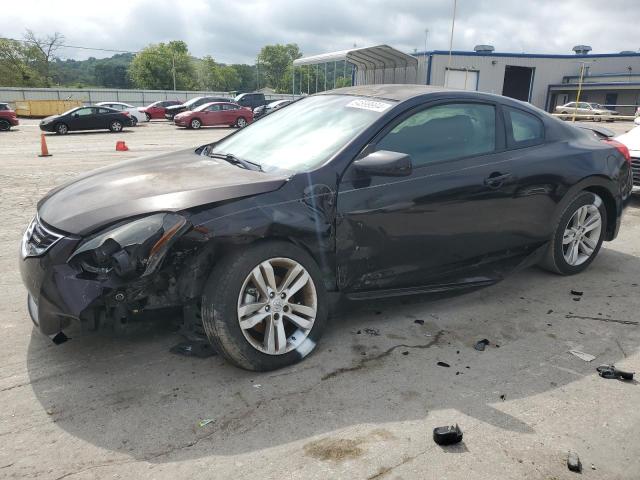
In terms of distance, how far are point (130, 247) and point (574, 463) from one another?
2.35m

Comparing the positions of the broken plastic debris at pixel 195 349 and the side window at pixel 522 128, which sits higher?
the side window at pixel 522 128

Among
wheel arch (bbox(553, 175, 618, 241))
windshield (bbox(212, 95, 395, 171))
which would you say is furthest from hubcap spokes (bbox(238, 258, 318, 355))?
wheel arch (bbox(553, 175, 618, 241))

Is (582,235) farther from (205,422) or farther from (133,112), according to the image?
(133,112)

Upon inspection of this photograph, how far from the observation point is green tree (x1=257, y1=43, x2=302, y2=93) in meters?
140

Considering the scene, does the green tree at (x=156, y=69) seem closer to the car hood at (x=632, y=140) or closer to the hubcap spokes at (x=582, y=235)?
the car hood at (x=632, y=140)

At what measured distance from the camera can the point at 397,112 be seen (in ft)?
11.7

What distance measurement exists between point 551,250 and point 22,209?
6.58 m

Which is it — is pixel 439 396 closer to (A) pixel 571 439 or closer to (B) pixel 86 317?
(A) pixel 571 439

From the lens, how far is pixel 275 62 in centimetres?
14175

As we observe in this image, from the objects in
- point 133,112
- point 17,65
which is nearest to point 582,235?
point 133,112

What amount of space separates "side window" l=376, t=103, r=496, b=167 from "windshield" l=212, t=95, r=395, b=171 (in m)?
0.21

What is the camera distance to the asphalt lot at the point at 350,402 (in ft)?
7.71

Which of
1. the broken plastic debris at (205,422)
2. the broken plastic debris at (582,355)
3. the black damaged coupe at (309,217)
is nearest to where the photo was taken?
the broken plastic debris at (205,422)

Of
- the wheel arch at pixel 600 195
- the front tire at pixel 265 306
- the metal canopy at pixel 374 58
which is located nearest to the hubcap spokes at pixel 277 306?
the front tire at pixel 265 306
